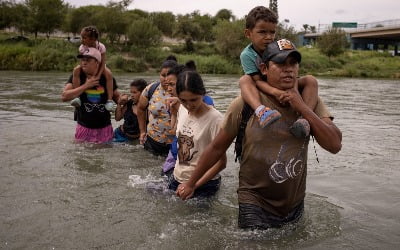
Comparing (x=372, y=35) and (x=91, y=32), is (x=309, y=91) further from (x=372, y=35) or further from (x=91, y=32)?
(x=372, y=35)

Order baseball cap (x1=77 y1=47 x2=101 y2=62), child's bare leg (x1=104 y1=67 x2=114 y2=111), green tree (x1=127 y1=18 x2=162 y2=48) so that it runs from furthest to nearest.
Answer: green tree (x1=127 y1=18 x2=162 y2=48), child's bare leg (x1=104 y1=67 x2=114 y2=111), baseball cap (x1=77 y1=47 x2=101 y2=62)

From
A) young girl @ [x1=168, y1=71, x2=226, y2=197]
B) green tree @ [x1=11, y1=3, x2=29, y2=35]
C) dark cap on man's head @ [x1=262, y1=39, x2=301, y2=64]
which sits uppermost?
green tree @ [x1=11, y1=3, x2=29, y2=35]

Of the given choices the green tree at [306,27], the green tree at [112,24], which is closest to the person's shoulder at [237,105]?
the green tree at [112,24]

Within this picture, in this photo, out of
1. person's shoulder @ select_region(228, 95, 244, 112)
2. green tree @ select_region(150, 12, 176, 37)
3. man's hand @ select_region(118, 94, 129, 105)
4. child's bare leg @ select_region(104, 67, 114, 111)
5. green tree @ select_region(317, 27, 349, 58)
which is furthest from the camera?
green tree @ select_region(150, 12, 176, 37)

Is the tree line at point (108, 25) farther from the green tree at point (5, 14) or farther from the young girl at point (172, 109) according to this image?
the young girl at point (172, 109)

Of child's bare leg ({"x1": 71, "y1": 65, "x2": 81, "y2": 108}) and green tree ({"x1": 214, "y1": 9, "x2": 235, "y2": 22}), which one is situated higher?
green tree ({"x1": 214, "y1": 9, "x2": 235, "y2": 22})

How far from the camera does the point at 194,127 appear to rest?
4.43m

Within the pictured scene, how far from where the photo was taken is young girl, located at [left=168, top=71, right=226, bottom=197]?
13.7 ft

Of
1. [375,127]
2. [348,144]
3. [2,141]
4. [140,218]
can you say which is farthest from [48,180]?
[375,127]

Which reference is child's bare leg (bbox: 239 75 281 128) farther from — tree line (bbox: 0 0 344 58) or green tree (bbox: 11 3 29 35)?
green tree (bbox: 11 3 29 35)

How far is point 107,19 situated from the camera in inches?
2261

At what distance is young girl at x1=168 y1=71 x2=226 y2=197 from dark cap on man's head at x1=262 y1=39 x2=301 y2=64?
3.01 feet

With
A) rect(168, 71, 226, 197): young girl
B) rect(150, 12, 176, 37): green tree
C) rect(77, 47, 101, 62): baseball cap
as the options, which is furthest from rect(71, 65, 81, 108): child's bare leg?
rect(150, 12, 176, 37): green tree

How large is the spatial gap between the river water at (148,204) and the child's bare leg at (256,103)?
1050 millimetres
